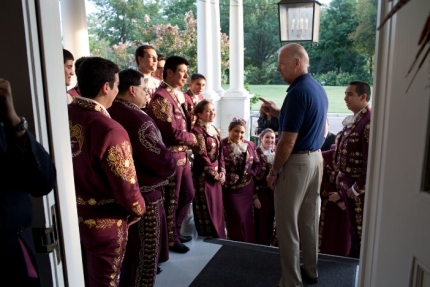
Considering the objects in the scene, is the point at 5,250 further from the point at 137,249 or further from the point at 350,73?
the point at 350,73

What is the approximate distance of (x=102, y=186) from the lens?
1.78 m

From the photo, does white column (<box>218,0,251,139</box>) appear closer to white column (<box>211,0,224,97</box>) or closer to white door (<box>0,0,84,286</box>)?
white column (<box>211,0,224,97</box>)

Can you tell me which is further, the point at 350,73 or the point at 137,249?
the point at 350,73

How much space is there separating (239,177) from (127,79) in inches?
62.3

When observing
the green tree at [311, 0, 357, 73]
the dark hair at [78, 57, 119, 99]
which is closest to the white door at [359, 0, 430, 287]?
the dark hair at [78, 57, 119, 99]

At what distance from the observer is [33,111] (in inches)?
40.7

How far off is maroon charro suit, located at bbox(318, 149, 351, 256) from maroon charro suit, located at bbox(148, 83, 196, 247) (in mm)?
1153

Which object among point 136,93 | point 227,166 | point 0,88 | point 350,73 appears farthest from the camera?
point 350,73

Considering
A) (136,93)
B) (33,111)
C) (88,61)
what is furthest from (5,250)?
(136,93)

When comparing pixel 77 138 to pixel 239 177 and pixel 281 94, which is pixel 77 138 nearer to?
pixel 239 177

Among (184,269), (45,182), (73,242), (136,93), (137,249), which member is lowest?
(184,269)

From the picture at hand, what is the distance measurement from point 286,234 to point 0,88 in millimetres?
1849

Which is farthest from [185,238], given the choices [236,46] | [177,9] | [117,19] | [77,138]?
[177,9]

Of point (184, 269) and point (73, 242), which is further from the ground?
point (73, 242)
